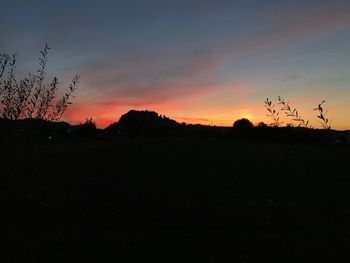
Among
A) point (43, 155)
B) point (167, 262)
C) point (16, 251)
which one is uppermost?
point (43, 155)

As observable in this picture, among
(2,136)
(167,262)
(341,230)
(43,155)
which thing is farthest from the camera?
(341,230)

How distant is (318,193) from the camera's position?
21.5 m

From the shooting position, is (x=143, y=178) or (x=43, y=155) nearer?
(x=43, y=155)

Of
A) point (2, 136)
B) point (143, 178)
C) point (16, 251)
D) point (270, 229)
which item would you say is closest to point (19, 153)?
point (2, 136)

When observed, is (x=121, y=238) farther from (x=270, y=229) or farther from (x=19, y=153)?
(x=19, y=153)

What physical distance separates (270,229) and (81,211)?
6757 millimetres

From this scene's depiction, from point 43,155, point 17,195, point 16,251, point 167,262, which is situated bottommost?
point 167,262

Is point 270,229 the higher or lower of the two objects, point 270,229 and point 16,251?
the lower

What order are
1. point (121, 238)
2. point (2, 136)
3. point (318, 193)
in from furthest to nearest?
point (318, 193) → point (121, 238) → point (2, 136)

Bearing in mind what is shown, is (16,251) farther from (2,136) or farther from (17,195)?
(2,136)

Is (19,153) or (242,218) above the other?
(19,153)

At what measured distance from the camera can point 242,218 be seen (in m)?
16.2

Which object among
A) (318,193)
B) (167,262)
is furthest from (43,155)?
(318,193)

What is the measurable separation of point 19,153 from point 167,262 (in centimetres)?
566
